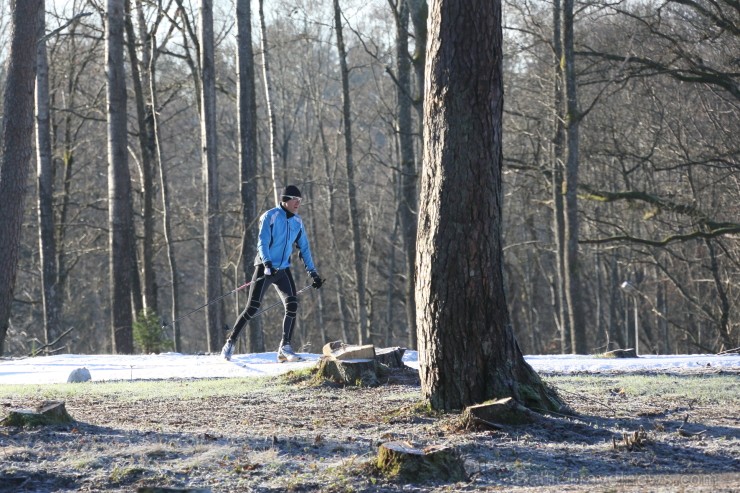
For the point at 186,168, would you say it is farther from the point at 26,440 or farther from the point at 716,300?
the point at 26,440

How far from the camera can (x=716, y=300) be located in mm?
31328

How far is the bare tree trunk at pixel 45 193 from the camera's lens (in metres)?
22.4

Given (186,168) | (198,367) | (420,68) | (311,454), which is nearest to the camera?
(311,454)

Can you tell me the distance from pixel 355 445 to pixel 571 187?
15.4 m

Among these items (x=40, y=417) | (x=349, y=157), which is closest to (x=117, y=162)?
(x=40, y=417)

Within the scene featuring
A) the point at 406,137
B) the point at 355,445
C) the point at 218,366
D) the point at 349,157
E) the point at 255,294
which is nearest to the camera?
the point at 355,445

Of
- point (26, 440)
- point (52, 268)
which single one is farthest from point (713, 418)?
point (52, 268)

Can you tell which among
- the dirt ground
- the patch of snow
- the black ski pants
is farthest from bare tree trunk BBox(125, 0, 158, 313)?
the dirt ground

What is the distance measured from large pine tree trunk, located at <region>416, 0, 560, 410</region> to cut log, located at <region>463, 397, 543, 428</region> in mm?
275

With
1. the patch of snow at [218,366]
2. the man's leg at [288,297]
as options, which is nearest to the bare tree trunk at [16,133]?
the patch of snow at [218,366]

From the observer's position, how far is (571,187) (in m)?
21.7

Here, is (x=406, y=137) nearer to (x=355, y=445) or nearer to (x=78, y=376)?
(x=78, y=376)

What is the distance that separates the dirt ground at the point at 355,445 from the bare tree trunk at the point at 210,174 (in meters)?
11.6

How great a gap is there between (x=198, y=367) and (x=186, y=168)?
129 feet
